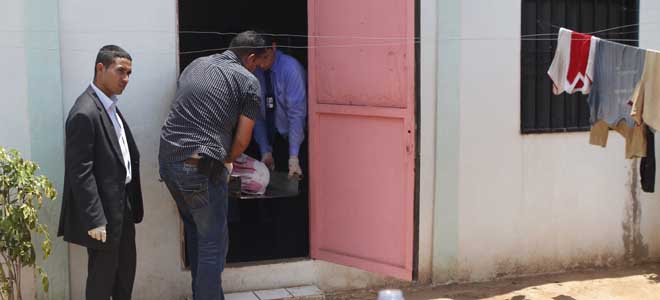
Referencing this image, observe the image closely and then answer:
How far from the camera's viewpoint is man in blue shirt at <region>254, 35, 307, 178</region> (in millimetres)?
5383

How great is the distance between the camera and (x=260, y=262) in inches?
210

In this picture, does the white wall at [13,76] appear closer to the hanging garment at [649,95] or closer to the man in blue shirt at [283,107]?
the man in blue shirt at [283,107]

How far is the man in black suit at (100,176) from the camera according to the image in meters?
4.04

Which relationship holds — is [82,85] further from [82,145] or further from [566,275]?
[566,275]

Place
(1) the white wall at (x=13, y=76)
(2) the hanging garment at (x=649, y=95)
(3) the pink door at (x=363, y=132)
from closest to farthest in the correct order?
(1) the white wall at (x=13, y=76)
(2) the hanging garment at (x=649, y=95)
(3) the pink door at (x=363, y=132)

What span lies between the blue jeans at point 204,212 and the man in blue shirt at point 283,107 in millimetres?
1021

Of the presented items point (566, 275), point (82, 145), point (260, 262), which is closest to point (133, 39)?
point (82, 145)

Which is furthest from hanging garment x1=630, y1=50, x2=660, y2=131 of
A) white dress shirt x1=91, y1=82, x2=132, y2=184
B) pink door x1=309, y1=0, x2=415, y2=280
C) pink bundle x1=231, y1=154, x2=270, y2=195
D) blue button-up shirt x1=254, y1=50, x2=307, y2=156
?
white dress shirt x1=91, y1=82, x2=132, y2=184

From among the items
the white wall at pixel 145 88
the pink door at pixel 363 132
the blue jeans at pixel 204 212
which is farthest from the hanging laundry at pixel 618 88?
the white wall at pixel 145 88

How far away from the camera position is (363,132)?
203 inches

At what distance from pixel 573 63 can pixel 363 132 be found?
4.56 feet

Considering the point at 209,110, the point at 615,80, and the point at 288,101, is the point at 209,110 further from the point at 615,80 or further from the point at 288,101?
the point at 615,80

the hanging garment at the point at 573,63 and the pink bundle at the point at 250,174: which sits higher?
the hanging garment at the point at 573,63

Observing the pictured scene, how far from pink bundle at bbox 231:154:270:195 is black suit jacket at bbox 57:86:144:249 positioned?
101 cm
